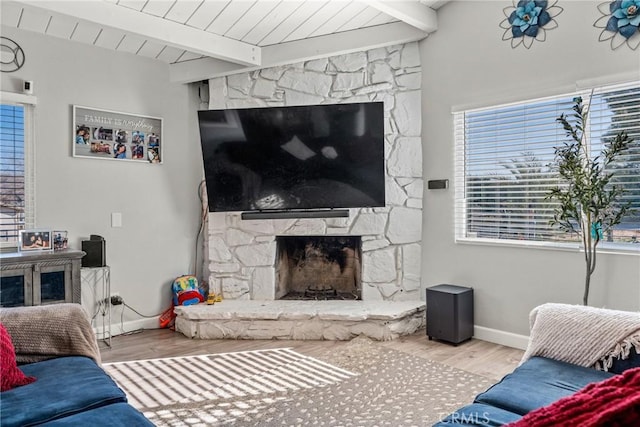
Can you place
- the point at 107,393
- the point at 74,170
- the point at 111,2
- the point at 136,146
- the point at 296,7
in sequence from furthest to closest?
the point at 136,146
the point at 74,170
the point at 296,7
the point at 111,2
the point at 107,393

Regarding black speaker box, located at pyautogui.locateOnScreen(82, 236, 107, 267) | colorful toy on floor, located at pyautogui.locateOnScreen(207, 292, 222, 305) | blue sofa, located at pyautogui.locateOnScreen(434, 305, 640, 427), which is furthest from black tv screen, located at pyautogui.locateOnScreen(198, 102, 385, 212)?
blue sofa, located at pyautogui.locateOnScreen(434, 305, 640, 427)

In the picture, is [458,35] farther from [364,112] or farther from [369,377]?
[369,377]

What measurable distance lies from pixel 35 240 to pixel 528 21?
409 cm

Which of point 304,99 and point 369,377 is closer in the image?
point 369,377

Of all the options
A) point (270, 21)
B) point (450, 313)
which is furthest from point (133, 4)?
point (450, 313)

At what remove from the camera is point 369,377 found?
2.86m

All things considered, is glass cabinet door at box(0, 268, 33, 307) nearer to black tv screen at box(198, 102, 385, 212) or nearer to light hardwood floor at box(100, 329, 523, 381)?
light hardwood floor at box(100, 329, 523, 381)

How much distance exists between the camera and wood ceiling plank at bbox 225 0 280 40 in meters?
3.34

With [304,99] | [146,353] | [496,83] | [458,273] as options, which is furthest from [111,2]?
[458,273]

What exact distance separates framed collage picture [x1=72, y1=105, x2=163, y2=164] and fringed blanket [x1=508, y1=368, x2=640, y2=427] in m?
3.91

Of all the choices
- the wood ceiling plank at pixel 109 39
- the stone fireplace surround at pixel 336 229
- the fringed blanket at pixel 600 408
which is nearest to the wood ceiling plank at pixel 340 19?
the stone fireplace surround at pixel 336 229

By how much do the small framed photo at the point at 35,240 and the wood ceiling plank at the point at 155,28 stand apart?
5.21 ft

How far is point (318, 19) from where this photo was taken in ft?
11.9

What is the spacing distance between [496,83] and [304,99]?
5.60 feet
